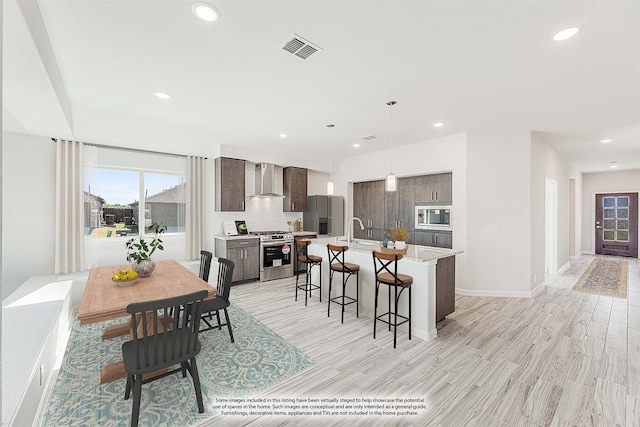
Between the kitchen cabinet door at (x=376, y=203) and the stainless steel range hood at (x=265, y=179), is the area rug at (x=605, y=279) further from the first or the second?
the stainless steel range hood at (x=265, y=179)

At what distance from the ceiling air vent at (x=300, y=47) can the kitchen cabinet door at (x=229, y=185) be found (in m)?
3.41

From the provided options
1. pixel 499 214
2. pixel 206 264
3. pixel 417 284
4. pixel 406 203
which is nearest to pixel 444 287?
pixel 417 284

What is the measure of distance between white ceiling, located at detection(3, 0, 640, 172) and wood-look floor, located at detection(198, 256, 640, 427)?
282cm

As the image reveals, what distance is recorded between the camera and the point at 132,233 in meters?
4.98

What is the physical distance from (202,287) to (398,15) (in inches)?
112

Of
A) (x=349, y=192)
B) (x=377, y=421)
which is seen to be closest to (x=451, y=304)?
(x=377, y=421)

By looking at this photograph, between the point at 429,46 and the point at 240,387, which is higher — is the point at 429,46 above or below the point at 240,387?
above

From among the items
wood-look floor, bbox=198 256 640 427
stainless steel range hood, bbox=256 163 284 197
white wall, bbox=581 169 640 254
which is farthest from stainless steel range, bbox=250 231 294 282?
white wall, bbox=581 169 640 254

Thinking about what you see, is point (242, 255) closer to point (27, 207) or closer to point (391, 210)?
point (27, 207)

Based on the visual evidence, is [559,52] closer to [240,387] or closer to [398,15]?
[398,15]

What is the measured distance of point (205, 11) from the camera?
81.3 inches

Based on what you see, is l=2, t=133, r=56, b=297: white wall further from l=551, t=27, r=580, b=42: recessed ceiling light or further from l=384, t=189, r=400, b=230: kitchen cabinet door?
l=551, t=27, r=580, b=42: recessed ceiling light

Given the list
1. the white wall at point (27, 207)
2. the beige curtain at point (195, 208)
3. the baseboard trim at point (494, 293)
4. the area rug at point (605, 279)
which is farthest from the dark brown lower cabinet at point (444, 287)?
the white wall at point (27, 207)

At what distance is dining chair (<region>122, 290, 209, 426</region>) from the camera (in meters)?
1.95
